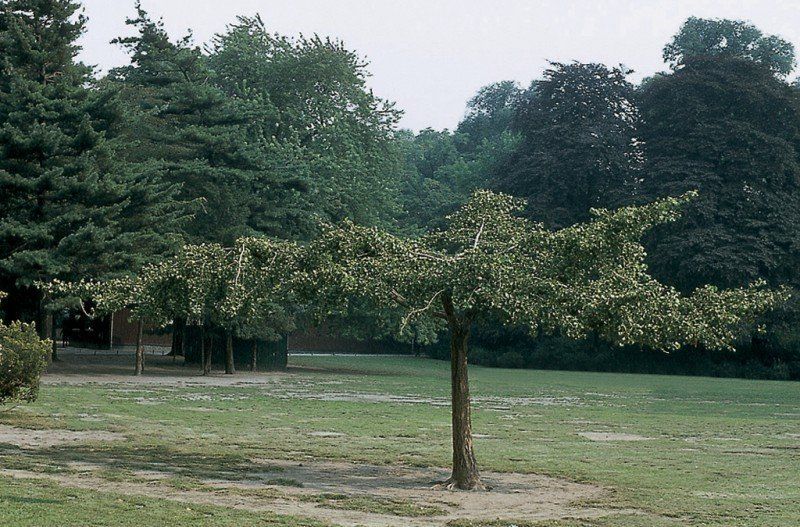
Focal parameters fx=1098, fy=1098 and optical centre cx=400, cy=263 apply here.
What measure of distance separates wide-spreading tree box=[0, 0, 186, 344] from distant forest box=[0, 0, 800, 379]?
→ 0.22 ft

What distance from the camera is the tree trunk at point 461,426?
13289 mm

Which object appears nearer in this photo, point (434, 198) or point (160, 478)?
point (160, 478)

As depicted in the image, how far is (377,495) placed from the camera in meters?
12.6

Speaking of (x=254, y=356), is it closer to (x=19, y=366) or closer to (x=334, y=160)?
(x=334, y=160)

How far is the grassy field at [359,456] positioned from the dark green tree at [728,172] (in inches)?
653

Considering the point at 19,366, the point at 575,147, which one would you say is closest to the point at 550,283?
the point at 19,366

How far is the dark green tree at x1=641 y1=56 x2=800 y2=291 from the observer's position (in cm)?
4741

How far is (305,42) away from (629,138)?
17138 mm

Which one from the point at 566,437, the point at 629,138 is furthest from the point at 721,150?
the point at 566,437

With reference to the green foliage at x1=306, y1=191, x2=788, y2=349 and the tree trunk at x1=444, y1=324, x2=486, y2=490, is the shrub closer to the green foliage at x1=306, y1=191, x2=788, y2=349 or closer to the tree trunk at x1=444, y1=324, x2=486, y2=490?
the green foliage at x1=306, y1=191, x2=788, y2=349

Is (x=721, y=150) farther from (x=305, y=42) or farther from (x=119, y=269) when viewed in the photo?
(x=119, y=269)

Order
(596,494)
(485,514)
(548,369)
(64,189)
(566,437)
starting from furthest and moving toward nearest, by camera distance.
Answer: (548,369) < (64,189) < (566,437) < (596,494) < (485,514)

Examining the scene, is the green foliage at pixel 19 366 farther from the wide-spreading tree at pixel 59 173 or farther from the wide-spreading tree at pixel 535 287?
the wide-spreading tree at pixel 59 173

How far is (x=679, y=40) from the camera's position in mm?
65562
